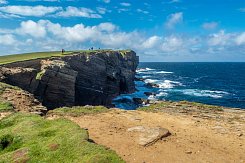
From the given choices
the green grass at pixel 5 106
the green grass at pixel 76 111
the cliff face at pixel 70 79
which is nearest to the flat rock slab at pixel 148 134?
the green grass at pixel 76 111

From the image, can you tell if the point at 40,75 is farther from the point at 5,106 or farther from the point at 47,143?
the point at 47,143

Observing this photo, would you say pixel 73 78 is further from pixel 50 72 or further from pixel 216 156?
pixel 216 156

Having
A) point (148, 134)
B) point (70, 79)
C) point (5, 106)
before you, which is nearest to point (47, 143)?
point (148, 134)

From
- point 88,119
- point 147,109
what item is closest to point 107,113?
point 88,119

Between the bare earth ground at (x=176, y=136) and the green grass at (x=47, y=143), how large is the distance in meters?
1.96

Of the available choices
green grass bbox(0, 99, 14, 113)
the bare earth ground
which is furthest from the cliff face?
the bare earth ground

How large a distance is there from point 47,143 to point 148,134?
7125 millimetres

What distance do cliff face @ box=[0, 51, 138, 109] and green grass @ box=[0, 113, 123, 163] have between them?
22.5 meters

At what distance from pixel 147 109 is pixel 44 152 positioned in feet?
51.9

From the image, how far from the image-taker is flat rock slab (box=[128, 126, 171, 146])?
1880 cm

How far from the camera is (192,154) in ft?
57.9

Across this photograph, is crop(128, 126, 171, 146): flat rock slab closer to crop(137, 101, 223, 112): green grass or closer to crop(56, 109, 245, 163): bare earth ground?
crop(56, 109, 245, 163): bare earth ground

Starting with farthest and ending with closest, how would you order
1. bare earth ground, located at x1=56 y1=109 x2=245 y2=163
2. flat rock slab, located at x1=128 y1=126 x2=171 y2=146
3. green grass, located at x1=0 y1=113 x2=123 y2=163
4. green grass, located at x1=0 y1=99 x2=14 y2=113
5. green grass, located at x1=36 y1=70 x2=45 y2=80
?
green grass, located at x1=36 y1=70 x2=45 y2=80
green grass, located at x1=0 y1=99 x2=14 y2=113
flat rock slab, located at x1=128 y1=126 x2=171 y2=146
bare earth ground, located at x1=56 y1=109 x2=245 y2=163
green grass, located at x1=0 y1=113 x2=123 y2=163

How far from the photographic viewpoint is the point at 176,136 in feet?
68.7
